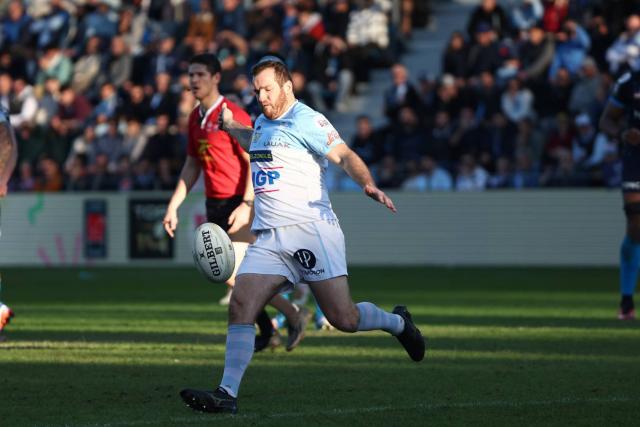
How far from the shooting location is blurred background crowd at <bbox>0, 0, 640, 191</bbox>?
78.9 feet

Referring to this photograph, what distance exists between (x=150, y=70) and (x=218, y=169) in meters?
19.5

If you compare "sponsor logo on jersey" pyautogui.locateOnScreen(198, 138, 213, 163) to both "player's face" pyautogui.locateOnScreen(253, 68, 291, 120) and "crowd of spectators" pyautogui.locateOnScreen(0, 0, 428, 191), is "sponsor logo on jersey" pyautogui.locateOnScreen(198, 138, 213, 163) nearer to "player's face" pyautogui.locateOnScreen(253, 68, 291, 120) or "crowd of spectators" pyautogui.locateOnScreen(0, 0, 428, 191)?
"player's face" pyautogui.locateOnScreen(253, 68, 291, 120)

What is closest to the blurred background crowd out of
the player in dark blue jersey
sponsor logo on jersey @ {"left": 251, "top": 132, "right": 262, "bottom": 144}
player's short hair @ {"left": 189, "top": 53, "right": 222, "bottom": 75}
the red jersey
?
the player in dark blue jersey

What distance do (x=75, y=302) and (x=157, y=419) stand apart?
995 centimetres

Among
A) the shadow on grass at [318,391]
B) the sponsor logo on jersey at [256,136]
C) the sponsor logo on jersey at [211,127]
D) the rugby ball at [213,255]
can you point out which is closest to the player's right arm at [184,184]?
the sponsor logo on jersey at [211,127]

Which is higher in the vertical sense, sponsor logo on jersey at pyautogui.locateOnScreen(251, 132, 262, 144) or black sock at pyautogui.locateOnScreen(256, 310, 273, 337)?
sponsor logo on jersey at pyautogui.locateOnScreen(251, 132, 262, 144)

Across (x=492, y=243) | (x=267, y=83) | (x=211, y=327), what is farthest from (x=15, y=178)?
(x=267, y=83)

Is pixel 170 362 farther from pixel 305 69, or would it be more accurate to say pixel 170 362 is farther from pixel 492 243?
pixel 305 69

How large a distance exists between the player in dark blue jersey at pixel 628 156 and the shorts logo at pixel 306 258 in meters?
5.58

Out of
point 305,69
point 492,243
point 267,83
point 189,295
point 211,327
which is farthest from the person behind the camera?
point 305,69

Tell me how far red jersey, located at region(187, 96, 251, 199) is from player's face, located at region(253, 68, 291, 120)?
9.66ft

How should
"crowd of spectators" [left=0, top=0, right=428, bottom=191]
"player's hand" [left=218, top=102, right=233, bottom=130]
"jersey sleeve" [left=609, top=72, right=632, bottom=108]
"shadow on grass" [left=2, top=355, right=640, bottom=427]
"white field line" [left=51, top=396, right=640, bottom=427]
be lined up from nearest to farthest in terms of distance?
"white field line" [left=51, top=396, right=640, bottom=427]
"shadow on grass" [left=2, top=355, right=640, bottom=427]
"player's hand" [left=218, top=102, right=233, bottom=130]
"jersey sleeve" [left=609, top=72, right=632, bottom=108]
"crowd of spectators" [left=0, top=0, right=428, bottom=191]

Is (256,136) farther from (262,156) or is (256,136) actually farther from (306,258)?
(306,258)

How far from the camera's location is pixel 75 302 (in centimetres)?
→ 1717
